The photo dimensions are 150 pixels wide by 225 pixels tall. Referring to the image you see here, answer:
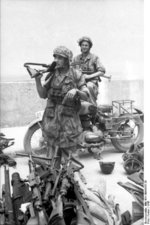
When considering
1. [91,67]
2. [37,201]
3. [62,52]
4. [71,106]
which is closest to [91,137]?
[71,106]

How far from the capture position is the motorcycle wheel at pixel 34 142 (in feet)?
7.24

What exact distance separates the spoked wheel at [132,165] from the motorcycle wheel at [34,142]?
0.52 meters

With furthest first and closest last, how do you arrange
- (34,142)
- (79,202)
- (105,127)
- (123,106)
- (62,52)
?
(105,127)
(123,106)
(34,142)
(62,52)
(79,202)

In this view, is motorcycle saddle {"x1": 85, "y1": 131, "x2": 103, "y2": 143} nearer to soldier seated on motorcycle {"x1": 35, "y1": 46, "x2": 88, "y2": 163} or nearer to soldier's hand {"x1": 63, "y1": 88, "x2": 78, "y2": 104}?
soldier seated on motorcycle {"x1": 35, "y1": 46, "x2": 88, "y2": 163}

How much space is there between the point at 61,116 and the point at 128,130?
56 centimetres

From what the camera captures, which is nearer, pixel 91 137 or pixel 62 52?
pixel 62 52

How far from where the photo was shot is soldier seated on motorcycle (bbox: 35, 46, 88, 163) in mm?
2049

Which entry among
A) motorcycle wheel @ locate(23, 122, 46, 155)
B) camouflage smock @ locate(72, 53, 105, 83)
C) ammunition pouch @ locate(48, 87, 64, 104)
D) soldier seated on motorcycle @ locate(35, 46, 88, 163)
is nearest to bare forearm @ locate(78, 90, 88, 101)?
soldier seated on motorcycle @ locate(35, 46, 88, 163)

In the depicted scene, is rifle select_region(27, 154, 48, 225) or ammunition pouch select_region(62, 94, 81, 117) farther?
→ ammunition pouch select_region(62, 94, 81, 117)

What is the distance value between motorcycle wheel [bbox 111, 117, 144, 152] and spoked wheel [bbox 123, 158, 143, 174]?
16 centimetres

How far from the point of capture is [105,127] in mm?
2451

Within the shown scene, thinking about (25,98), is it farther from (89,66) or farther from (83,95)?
(89,66)

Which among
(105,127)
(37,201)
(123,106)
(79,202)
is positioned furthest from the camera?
(105,127)

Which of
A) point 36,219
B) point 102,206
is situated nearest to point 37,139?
point 102,206
